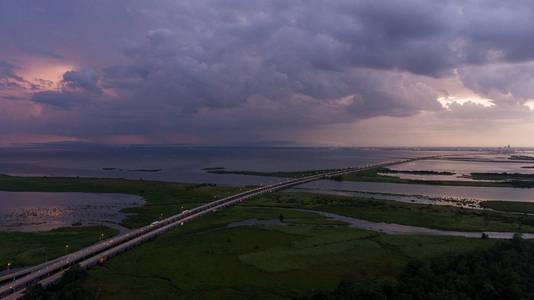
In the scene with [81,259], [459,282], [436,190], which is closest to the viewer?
[459,282]

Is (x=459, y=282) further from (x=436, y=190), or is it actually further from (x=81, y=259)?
(x=436, y=190)

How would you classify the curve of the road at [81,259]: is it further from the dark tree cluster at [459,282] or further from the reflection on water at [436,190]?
the reflection on water at [436,190]

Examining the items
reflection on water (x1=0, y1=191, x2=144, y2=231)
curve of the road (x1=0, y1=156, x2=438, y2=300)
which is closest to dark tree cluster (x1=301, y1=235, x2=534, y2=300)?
curve of the road (x1=0, y1=156, x2=438, y2=300)

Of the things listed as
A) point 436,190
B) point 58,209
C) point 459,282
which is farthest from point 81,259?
point 436,190

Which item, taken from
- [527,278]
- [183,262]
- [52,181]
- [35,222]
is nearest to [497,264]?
[527,278]

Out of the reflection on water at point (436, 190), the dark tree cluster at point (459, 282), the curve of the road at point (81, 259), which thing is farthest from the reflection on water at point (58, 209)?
Result: the reflection on water at point (436, 190)

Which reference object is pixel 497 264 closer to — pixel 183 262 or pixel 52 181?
pixel 183 262
